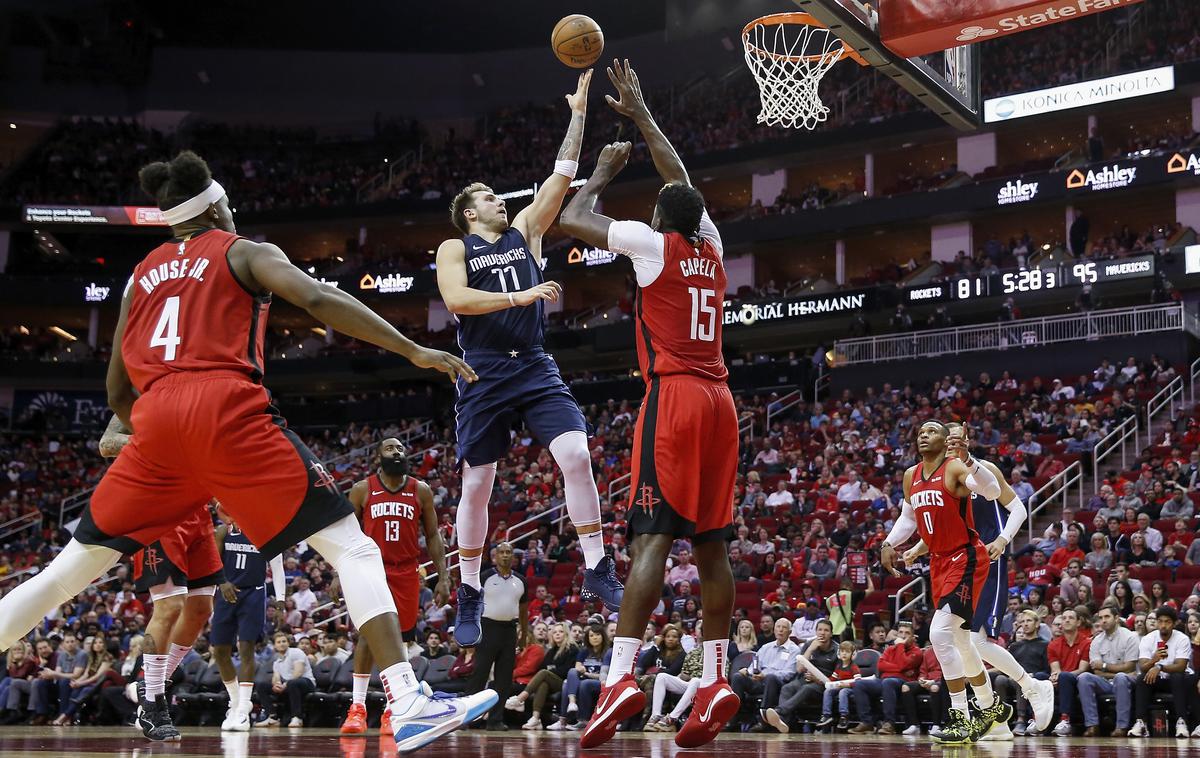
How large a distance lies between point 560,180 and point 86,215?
4077 cm

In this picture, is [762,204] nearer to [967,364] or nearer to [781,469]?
[967,364]

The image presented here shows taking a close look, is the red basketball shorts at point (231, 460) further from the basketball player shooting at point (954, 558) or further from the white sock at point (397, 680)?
the basketball player shooting at point (954, 558)

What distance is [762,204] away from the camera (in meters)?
40.1

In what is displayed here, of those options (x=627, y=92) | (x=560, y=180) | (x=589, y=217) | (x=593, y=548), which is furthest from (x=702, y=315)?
(x=593, y=548)

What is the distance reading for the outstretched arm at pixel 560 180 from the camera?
7656 millimetres

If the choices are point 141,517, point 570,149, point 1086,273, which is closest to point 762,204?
point 1086,273

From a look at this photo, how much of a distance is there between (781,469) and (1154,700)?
13.5 meters

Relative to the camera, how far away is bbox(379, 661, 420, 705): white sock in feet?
15.9

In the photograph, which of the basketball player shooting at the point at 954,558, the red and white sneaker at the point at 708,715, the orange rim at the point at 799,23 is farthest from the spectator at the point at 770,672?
the red and white sneaker at the point at 708,715

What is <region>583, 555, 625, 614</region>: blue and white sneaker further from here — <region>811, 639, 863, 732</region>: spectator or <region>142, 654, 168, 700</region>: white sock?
Answer: <region>811, 639, 863, 732</region>: spectator

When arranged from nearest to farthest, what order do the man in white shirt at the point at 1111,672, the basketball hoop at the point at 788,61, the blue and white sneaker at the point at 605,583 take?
the blue and white sneaker at the point at 605,583, the man in white shirt at the point at 1111,672, the basketball hoop at the point at 788,61

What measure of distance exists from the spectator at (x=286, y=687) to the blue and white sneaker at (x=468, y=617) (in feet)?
26.8

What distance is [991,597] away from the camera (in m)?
10.0

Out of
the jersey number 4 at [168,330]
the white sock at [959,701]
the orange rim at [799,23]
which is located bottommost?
the white sock at [959,701]
